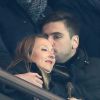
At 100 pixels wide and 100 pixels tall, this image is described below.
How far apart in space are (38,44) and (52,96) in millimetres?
456

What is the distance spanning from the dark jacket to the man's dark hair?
0.44 feet

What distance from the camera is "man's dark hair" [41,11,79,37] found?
2.55 m

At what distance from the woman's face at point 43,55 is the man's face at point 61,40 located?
0.65 ft

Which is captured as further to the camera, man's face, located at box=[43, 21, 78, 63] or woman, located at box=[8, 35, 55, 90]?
man's face, located at box=[43, 21, 78, 63]

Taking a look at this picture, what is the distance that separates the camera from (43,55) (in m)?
2.19

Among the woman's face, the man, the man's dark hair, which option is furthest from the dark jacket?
the woman's face

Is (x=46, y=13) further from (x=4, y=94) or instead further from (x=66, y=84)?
(x=4, y=94)

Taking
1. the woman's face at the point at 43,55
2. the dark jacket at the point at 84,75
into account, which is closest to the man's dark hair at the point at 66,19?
the dark jacket at the point at 84,75

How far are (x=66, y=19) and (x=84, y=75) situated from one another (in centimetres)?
32

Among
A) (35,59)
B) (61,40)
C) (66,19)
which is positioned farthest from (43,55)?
(66,19)

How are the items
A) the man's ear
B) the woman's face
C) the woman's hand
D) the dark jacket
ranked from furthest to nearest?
the man's ear
the dark jacket
the woman's face
the woman's hand

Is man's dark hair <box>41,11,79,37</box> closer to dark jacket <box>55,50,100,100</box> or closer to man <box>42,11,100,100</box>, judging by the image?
man <box>42,11,100,100</box>

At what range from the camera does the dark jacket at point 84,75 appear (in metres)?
2.44

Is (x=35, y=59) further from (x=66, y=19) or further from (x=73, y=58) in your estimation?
(x=66, y=19)
